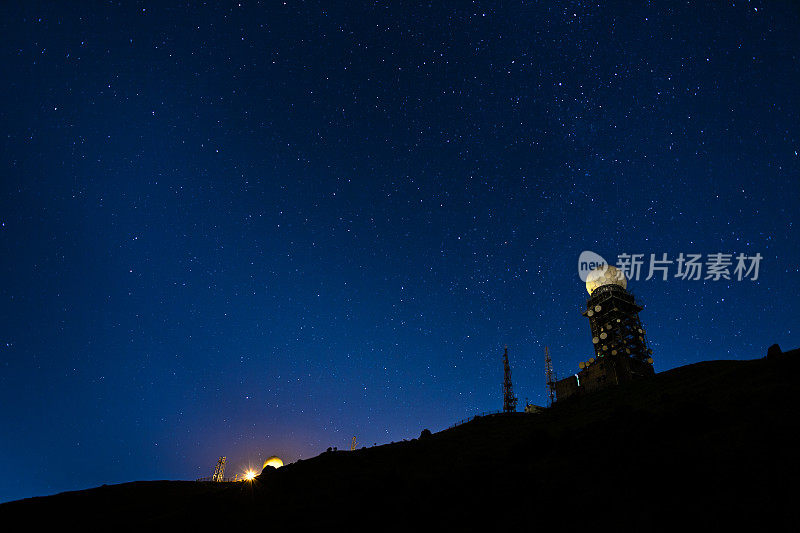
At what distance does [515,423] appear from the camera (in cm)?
3922

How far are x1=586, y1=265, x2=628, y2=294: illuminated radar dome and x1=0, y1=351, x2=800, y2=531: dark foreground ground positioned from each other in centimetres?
3003

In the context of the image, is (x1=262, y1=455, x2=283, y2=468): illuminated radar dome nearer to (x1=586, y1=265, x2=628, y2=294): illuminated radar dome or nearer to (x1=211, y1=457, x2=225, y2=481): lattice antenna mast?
(x1=211, y1=457, x2=225, y2=481): lattice antenna mast

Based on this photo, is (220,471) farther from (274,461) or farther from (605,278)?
(605,278)

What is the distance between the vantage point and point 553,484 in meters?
16.8

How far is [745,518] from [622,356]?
47.5 metres

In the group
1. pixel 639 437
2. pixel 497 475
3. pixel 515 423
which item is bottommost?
pixel 497 475

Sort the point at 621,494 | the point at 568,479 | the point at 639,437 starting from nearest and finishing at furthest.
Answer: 1. the point at 621,494
2. the point at 568,479
3. the point at 639,437

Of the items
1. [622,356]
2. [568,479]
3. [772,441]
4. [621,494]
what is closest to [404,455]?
[568,479]

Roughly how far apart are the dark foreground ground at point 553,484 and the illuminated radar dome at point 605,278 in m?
30.0

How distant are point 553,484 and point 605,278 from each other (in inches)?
2144

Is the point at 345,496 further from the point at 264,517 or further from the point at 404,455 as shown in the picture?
the point at 404,455

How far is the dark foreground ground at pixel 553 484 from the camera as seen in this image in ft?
43.4

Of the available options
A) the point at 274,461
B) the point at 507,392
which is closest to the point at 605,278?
the point at 507,392

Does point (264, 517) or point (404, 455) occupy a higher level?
point (404, 455)
